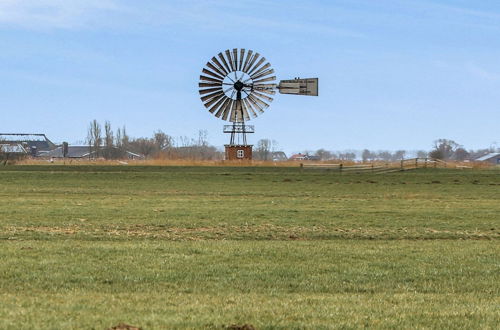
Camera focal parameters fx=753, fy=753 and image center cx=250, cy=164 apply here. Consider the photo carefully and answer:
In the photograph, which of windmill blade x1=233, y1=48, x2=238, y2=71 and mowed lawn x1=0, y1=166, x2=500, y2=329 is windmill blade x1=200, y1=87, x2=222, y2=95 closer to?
windmill blade x1=233, y1=48, x2=238, y2=71

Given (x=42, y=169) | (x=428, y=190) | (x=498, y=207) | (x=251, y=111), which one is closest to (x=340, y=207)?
(x=498, y=207)

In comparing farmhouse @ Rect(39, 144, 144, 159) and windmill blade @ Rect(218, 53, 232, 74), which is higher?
windmill blade @ Rect(218, 53, 232, 74)

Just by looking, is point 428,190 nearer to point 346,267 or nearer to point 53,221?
point 53,221

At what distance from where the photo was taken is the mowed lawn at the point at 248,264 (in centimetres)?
1002

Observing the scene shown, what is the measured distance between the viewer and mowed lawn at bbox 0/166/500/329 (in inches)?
395

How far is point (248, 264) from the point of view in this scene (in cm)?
1558

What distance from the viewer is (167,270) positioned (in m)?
14.7

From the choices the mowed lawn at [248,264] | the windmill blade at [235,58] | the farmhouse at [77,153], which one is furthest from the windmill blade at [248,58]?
the farmhouse at [77,153]

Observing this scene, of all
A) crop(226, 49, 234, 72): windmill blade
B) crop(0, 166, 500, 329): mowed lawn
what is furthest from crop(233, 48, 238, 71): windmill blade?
crop(0, 166, 500, 329): mowed lawn

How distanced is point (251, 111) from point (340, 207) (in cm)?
5494

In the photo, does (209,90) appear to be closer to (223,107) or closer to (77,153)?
(223,107)

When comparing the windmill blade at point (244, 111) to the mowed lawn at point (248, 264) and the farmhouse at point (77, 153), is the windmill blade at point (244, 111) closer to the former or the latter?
the mowed lawn at point (248, 264)

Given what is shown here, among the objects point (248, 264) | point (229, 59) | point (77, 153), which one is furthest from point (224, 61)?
point (77, 153)

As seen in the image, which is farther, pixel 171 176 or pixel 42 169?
pixel 42 169
